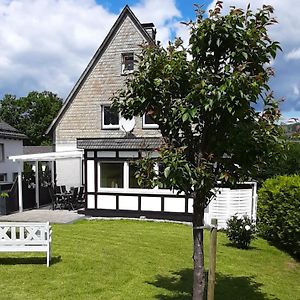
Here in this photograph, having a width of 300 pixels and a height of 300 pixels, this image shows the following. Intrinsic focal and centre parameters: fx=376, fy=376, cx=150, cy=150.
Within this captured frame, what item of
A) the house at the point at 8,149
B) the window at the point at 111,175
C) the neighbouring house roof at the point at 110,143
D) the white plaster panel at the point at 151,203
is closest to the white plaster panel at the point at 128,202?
the white plaster panel at the point at 151,203

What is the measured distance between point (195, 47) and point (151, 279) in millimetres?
4616

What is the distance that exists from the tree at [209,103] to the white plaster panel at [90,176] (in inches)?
413

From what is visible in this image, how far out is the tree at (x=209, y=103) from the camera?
4277 mm

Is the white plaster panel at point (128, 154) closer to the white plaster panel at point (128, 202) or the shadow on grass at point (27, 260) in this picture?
the white plaster panel at point (128, 202)

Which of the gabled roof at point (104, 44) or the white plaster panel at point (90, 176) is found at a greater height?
the gabled roof at point (104, 44)

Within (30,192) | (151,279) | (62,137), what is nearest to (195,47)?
(151,279)

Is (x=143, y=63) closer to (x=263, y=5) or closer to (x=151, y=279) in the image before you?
(x=263, y=5)

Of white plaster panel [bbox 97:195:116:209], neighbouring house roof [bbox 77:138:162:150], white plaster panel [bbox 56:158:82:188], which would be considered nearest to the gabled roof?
white plaster panel [bbox 56:158:82:188]

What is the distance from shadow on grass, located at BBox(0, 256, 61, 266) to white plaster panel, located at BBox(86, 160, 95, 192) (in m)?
6.70

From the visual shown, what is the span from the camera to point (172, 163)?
417 cm

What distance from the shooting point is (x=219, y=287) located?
6.92 metres

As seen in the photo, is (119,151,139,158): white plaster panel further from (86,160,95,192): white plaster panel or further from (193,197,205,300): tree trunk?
(193,197,205,300): tree trunk

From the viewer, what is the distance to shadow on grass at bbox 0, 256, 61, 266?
8.22 metres

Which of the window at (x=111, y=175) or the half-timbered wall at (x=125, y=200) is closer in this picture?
the half-timbered wall at (x=125, y=200)
